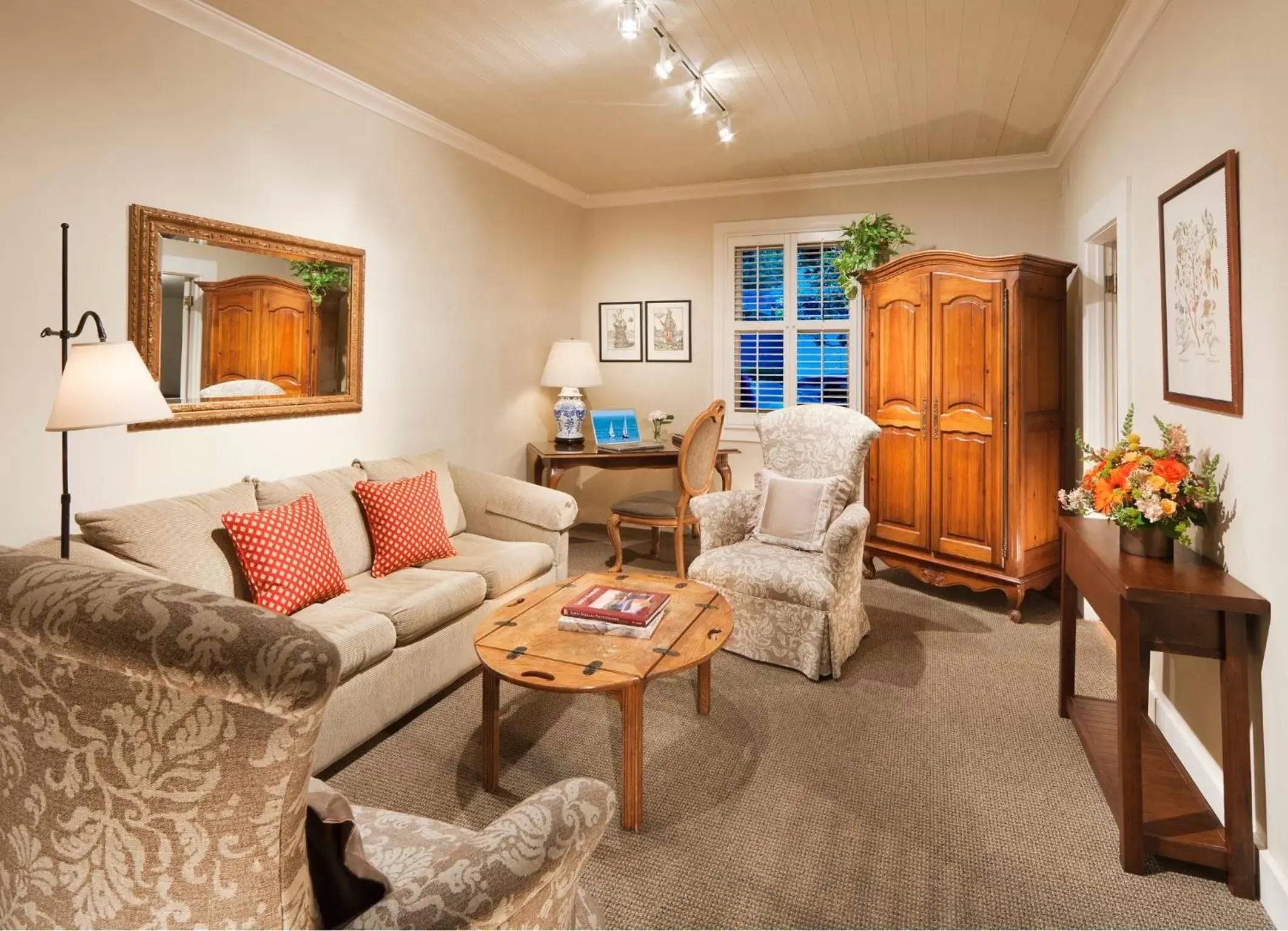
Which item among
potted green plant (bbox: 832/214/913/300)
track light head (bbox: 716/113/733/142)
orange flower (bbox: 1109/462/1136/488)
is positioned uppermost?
track light head (bbox: 716/113/733/142)

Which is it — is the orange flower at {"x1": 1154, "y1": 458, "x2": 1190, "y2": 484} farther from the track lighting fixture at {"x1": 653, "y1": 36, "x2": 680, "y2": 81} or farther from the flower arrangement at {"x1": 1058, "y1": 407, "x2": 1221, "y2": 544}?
the track lighting fixture at {"x1": 653, "y1": 36, "x2": 680, "y2": 81}

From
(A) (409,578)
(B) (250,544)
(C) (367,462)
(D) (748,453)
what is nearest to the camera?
(B) (250,544)

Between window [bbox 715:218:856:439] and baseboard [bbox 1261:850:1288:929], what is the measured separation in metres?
3.79

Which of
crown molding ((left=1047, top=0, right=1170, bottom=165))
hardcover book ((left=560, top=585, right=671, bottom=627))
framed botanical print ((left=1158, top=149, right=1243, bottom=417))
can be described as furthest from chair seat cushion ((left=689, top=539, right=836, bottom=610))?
crown molding ((left=1047, top=0, right=1170, bottom=165))

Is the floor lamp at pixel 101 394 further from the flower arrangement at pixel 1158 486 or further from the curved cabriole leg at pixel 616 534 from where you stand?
the flower arrangement at pixel 1158 486

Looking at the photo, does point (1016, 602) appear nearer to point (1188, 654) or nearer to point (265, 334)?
point (1188, 654)

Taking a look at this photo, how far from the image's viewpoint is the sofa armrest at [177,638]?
2.39 ft

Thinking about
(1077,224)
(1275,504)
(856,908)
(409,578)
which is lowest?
(856,908)

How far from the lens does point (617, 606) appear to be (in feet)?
8.01

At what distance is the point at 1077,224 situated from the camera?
159 inches

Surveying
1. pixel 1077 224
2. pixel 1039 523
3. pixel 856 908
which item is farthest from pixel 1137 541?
pixel 1077 224

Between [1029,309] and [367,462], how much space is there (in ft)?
11.5

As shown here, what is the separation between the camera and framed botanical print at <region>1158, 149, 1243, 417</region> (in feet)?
6.59

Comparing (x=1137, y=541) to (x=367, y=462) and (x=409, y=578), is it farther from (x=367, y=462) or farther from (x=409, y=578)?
(x=367, y=462)
